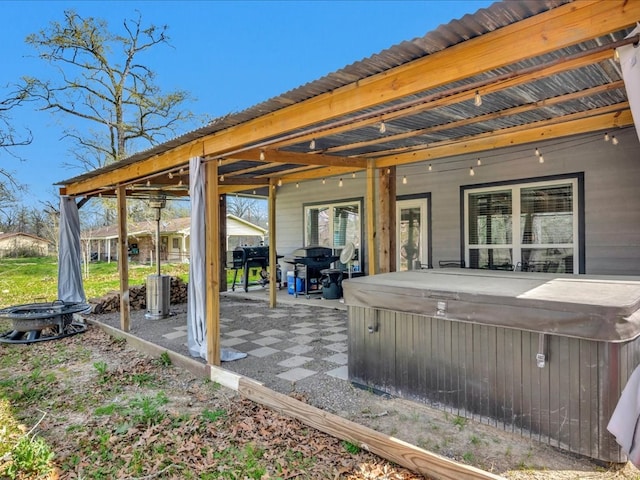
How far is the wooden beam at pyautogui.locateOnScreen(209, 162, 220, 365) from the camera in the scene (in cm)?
423

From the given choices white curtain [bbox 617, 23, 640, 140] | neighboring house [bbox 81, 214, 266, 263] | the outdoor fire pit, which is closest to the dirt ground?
white curtain [bbox 617, 23, 640, 140]

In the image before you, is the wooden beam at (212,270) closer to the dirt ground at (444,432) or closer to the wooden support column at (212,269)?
the wooden support column at (212,269)

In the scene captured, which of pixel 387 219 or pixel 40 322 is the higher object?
pixel 387 219

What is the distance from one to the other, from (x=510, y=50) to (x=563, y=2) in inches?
11.7

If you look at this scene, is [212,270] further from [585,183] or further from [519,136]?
[585,183]

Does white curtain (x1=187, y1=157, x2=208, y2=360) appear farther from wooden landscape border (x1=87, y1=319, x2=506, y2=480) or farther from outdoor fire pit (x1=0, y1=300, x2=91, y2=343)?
outdoor fire pit (x1=0, y1=300, x2=91, y2=343)

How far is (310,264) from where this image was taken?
8742 millimetres

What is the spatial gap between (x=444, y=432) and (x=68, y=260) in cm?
758

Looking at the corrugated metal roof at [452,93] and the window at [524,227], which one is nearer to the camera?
the corrugated metal roof at [452,93]

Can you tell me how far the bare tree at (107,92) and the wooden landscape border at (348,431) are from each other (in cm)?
1651

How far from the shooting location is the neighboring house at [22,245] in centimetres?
2439

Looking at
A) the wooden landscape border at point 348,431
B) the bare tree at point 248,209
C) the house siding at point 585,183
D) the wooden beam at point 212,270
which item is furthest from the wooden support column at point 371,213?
the bare tree at point 248,209

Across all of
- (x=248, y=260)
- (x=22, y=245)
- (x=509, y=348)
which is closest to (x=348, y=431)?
(x=509, y=348)

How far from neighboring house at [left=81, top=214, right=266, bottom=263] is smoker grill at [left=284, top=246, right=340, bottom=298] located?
17925 millimetres
